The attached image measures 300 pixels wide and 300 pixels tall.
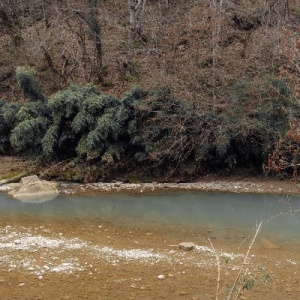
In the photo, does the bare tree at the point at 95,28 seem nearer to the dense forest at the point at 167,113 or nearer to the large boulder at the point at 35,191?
the dense forest at the point at 167,113

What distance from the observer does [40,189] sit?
632 inches

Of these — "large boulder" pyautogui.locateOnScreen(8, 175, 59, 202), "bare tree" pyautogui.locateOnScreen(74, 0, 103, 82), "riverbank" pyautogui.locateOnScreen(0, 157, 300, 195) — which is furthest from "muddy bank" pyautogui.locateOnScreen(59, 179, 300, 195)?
"bare tree" pyautogui.locateOnScreen(74, 0, 103, 82)

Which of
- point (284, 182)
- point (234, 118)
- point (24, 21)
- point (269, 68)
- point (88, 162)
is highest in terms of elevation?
point (24, 21)

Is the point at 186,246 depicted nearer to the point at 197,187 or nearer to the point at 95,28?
the point at 197,187

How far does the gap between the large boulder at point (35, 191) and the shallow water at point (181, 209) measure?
0.42 m

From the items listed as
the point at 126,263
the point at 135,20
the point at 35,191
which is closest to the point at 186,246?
the point at 126,263

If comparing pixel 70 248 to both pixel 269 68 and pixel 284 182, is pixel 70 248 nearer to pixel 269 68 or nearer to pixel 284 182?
pixel 284 182

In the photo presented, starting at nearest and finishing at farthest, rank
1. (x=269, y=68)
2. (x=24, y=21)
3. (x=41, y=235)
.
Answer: (x=41, y=235) < (x=269, y=68) < (x=24, y=21)

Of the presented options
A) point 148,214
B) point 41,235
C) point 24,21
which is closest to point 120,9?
point 24,21

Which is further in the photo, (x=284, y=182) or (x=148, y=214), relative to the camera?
(x=284, y=182)

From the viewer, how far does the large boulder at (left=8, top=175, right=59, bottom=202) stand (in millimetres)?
15438

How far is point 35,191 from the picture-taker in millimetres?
15922

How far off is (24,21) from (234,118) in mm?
18110

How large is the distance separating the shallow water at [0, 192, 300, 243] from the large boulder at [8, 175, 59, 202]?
1.37 feet
